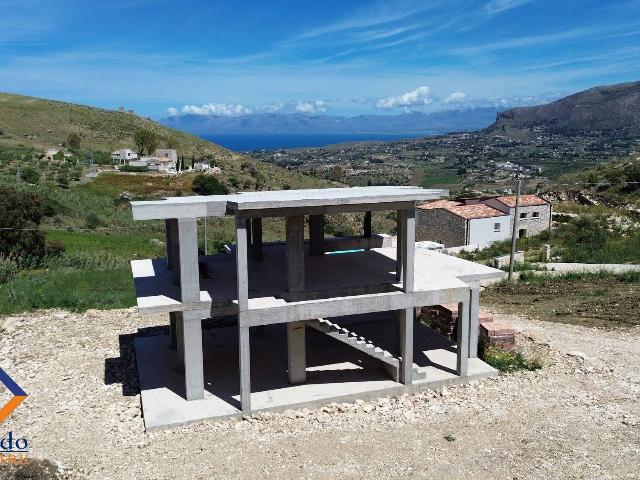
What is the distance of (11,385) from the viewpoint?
14500mm

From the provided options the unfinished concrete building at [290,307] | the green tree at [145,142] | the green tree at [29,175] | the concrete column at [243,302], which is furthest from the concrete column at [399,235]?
the green tree at [145,142]

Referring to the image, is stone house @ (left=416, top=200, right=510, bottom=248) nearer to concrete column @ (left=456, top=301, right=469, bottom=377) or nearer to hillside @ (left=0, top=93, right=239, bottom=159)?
concrete column @ (left=456, top=301, right=469, bottom=377)

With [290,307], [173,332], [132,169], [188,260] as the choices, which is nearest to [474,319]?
[290,307]

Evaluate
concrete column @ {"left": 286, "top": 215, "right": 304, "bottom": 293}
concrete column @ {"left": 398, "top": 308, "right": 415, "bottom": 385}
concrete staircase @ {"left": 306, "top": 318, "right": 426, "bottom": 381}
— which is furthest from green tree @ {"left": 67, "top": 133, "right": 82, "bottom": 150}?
concrete column @ {"left": 398, "top": 308, "right": 415, "bottom": 385}

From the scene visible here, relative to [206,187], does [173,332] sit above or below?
below

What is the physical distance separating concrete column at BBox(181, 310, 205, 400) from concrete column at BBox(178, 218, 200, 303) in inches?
15.6

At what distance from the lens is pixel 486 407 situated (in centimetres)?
1322

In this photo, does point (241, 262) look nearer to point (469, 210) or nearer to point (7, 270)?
point (7, 270)

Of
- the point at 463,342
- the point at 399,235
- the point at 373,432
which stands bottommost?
the point at 373,432

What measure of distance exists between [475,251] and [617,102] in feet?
612

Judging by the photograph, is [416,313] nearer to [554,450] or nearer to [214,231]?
[554,450]

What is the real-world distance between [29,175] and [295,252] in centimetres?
5234

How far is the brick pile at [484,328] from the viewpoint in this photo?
1633cm

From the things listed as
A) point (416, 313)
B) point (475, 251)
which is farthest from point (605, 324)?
point (475, 251)
